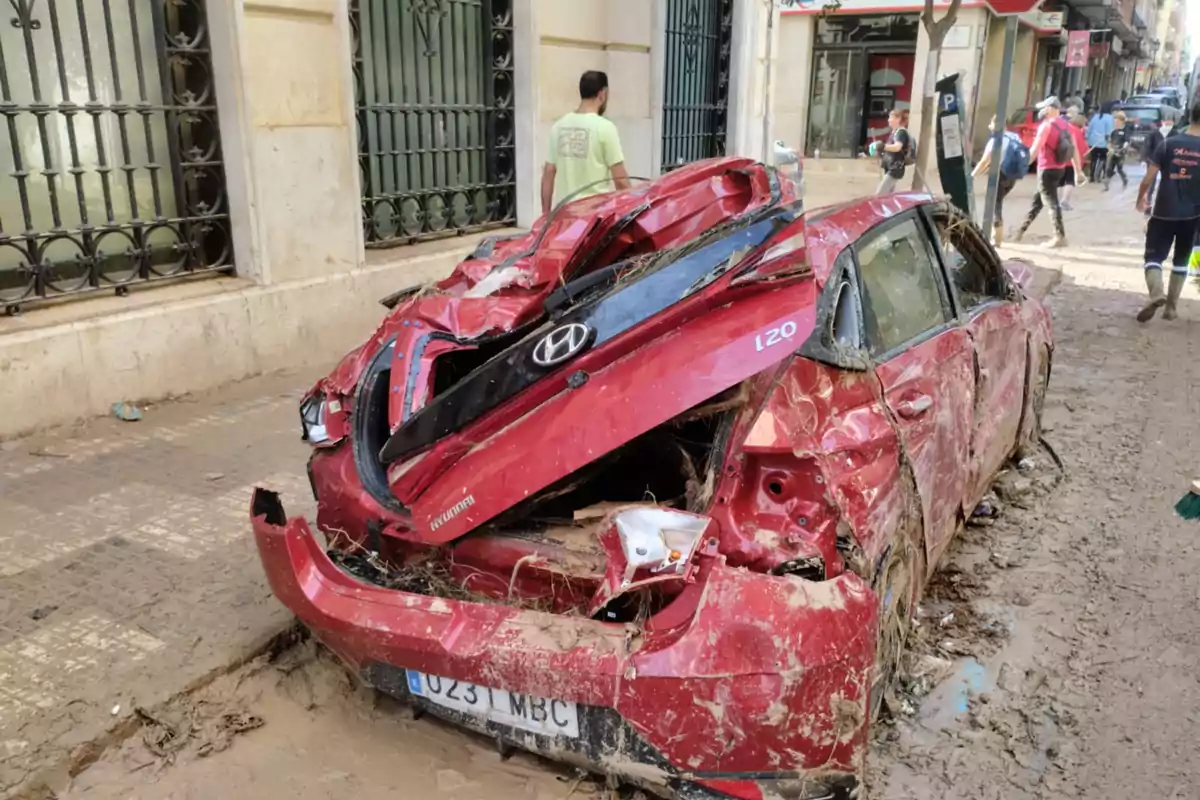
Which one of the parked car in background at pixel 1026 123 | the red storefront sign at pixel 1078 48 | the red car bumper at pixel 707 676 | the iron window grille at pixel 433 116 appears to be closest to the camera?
the red car bumper at pixel 707 676

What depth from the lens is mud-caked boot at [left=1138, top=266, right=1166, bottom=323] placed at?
28.5ft

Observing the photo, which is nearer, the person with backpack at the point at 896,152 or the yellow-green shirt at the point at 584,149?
the yellow-green shirt at the point at 584,149

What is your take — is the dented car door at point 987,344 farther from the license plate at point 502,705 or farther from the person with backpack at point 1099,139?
the person with backpack at point 1099,139

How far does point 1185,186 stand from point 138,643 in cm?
896

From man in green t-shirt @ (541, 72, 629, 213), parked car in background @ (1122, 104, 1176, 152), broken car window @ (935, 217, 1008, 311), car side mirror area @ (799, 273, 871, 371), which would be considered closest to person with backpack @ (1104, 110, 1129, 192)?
parked car in background @ (1122, 104, 1176, 152)

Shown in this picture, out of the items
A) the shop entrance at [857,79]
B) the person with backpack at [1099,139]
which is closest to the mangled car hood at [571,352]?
the person with backpack at [1099,139]

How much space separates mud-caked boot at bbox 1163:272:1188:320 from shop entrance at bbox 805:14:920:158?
1676 cm

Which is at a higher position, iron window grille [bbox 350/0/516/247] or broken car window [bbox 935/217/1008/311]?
iron window grille [bbox 350/0/516/247]

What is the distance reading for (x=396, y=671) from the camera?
266 centimetres

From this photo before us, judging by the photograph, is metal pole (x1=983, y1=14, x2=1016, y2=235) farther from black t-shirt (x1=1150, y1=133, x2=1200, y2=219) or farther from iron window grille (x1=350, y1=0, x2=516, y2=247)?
iron window grille (x1=350, y1=0, x2=516, y2=247)

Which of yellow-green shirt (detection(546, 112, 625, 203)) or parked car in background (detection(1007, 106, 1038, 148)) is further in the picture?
parked car in background (detection(1007, 106, 1038, 148))

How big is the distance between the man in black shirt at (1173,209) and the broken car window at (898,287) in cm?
610

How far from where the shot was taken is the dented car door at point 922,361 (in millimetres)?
2994

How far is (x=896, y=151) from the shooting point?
13.3 meters
